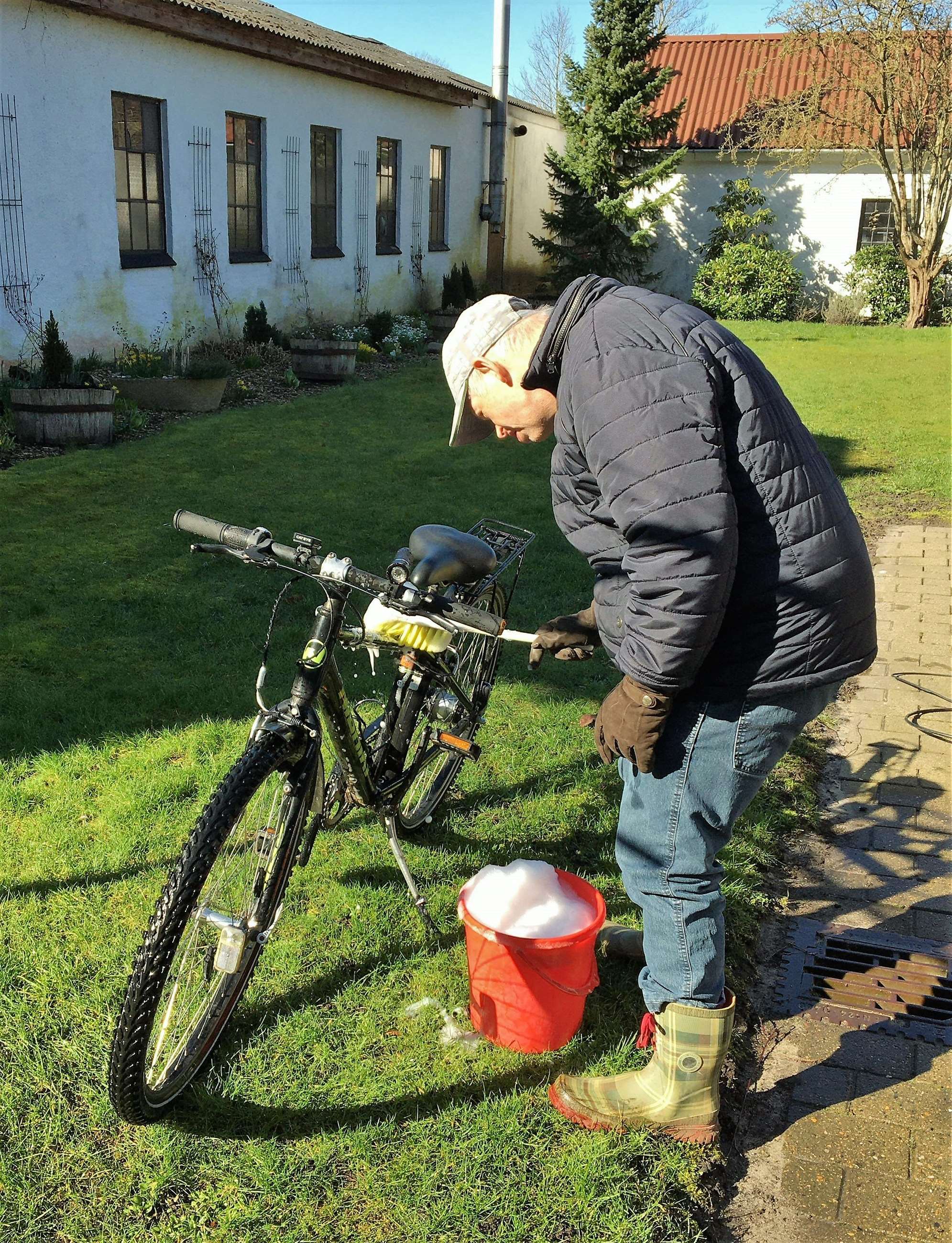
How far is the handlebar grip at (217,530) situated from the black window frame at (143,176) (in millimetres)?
10849

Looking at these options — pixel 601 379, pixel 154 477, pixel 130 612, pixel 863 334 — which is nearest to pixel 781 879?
pixel 601 379

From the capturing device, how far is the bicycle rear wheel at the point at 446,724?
135 inches

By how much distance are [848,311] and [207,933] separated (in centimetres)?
2271

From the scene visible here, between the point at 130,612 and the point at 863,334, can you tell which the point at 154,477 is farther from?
the point at 863,334

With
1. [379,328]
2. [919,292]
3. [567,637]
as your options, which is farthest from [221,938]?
[919,292]

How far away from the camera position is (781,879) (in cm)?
374

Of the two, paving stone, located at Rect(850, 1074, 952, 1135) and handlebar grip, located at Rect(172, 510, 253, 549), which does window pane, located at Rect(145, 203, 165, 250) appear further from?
paving stone, located at Rect(850, 1074, 952, 1135)

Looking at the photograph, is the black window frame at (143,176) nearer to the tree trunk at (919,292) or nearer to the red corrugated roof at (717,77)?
the tree trunk at (919,292)

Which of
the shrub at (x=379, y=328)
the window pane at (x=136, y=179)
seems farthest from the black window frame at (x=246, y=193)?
the shrub at (x=379, y=328)

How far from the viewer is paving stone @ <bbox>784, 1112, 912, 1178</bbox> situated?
2545 millimetres

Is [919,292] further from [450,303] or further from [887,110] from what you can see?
[450,303]

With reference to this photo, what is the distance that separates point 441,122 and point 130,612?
17.3 meters

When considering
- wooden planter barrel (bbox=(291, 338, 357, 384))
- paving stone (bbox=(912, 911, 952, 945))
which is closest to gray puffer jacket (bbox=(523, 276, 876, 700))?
paving stone (bbox=(912, 911, 952, 945))

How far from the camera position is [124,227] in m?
12.6
